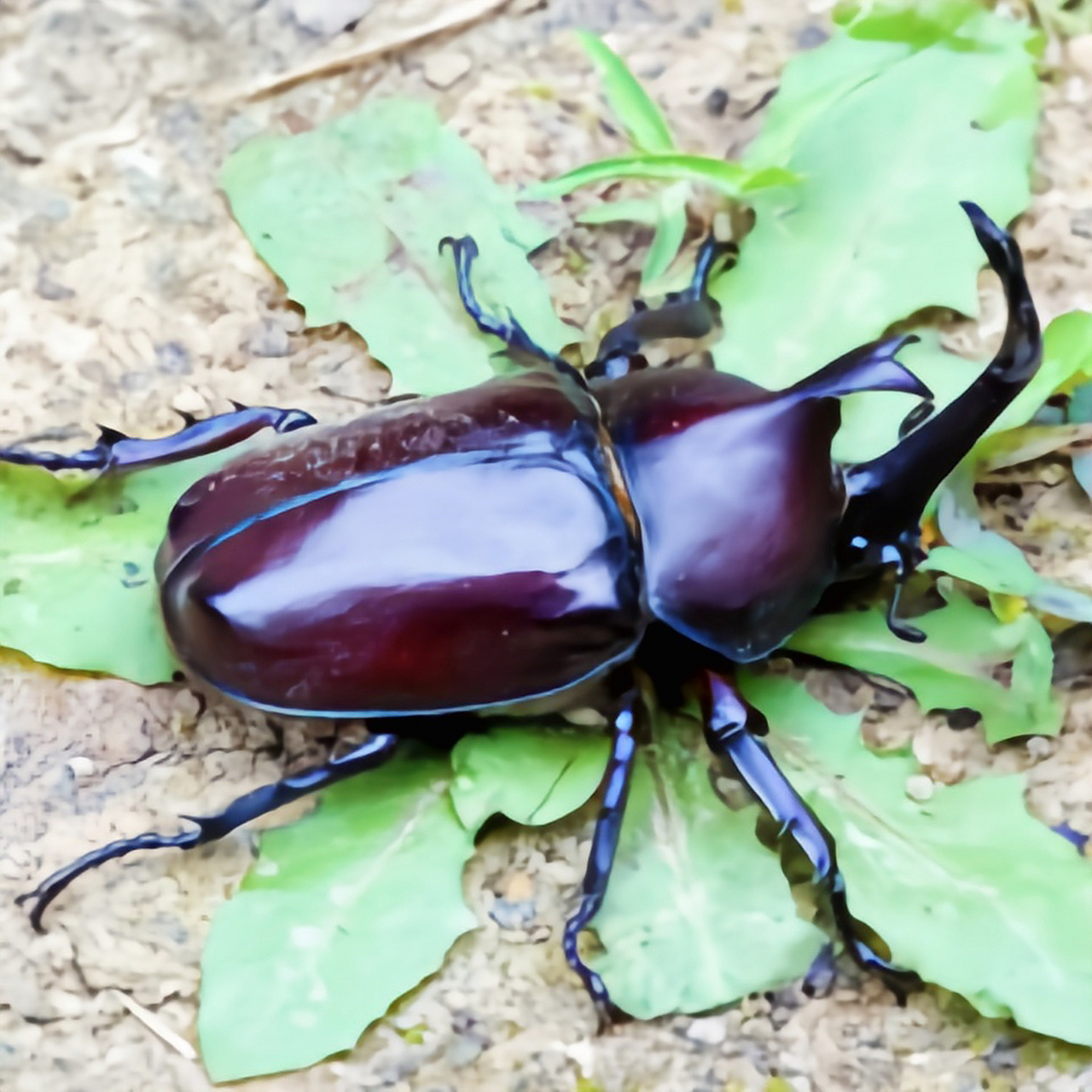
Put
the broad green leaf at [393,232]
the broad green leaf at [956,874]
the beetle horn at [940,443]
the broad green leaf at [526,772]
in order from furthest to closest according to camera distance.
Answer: the broad green leaf at [393,232], the broad green leaf at [526,772], the broad green leaf at [956,874], the beetle horn at [940,443]

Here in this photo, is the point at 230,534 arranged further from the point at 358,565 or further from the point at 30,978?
the point at 30,978

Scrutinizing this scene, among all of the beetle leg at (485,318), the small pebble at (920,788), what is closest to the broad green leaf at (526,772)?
the small pebble at (920,788)

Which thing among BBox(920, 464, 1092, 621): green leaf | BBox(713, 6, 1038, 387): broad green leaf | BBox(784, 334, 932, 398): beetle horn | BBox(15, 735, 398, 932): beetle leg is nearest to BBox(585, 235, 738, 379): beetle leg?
BBox(713, 6, 1038, 387): broad green leaf

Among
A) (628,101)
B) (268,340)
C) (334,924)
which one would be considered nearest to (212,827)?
(334,924)

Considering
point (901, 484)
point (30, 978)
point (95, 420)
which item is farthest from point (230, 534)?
point (901, 484)

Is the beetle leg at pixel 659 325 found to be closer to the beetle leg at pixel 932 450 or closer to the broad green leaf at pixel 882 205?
the broad green leaf at pixel 882 205

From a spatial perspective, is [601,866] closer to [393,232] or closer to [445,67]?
[393,232]

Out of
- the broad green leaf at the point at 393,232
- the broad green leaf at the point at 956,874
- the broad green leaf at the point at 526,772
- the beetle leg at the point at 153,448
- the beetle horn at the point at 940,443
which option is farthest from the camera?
the broad green leaf at the point at 393,232

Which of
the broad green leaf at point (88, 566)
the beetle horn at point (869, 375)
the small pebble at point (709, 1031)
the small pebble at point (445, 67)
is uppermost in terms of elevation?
the small pebble at point (445, 67)
